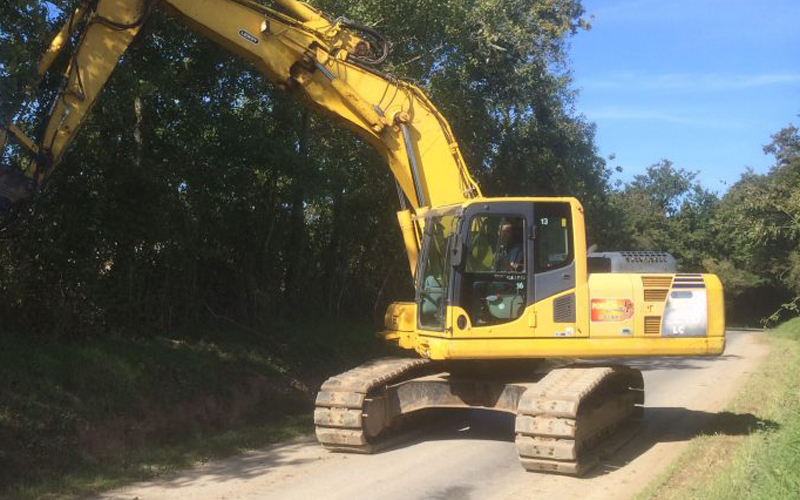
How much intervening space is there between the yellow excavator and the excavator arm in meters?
0.02

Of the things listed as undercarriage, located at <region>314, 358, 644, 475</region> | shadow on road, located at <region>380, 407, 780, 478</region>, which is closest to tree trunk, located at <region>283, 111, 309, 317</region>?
shadow on road, located at <region>380, 407, 780, 478</region>

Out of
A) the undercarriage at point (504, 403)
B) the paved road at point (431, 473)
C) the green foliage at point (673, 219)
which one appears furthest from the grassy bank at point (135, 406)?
the green foliage at point (673, 219)

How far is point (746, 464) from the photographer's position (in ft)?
23.7

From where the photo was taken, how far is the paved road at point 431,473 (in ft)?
23.2

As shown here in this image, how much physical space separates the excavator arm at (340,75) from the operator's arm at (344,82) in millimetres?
12

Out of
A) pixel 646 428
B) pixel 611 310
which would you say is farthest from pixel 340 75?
pixel 646 428

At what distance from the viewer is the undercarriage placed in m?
7.63

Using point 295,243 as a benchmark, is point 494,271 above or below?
below

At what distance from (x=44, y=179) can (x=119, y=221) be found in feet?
11.0

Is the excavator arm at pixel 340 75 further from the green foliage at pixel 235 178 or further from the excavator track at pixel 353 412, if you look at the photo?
the excavator track at pixel 353 412

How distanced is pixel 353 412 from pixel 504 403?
182 cm

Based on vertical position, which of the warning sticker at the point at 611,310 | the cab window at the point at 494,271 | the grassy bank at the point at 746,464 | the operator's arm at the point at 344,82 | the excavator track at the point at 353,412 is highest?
the operator's arm at the point at 344,82

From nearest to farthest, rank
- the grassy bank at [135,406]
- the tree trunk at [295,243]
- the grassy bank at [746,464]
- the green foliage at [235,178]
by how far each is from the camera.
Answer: the grassy bank at [746,464] < the grassy bank at [135,406] < the green foliage at [235,178] < the tree trunk at [295,243]

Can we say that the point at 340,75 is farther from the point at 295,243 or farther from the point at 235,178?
the point at 295,243
